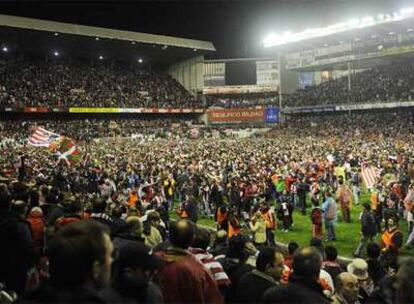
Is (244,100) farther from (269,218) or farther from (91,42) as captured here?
(269,218)

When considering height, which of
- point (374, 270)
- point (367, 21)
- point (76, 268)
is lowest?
point (374, 270)

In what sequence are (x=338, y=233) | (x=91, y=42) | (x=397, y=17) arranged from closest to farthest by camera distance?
(x=338, y=233) → (x=397, y=17) → (x=91, y=42)

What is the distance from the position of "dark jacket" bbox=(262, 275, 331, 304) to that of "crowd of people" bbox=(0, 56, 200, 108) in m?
47.5

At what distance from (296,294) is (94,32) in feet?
165

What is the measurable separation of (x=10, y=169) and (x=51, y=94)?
1272 inches

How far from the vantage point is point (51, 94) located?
172ft

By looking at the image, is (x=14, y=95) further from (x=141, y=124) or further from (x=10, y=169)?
(x=10, y=169)

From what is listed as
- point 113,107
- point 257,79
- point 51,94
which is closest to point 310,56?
point 257,79

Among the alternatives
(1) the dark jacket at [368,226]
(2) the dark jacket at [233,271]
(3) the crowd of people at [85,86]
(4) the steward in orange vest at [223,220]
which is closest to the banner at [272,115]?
(3) the crowd of people at [85,86]

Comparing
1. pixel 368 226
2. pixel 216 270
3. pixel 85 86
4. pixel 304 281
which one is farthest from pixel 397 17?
pixel 304 281

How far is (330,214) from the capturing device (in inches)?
562

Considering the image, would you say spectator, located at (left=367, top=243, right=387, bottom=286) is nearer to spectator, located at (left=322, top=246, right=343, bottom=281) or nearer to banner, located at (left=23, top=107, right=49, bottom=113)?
spectator, located at (left=322, top=246, right=343, bottom=281)

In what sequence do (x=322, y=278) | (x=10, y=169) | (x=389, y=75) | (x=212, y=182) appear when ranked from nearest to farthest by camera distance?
1. (x=322, y=278)
2. (x=212, y=182)
3. (x=10, y=169)
4. (x=389, y=75)

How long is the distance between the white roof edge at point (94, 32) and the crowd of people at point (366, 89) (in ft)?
45.9
